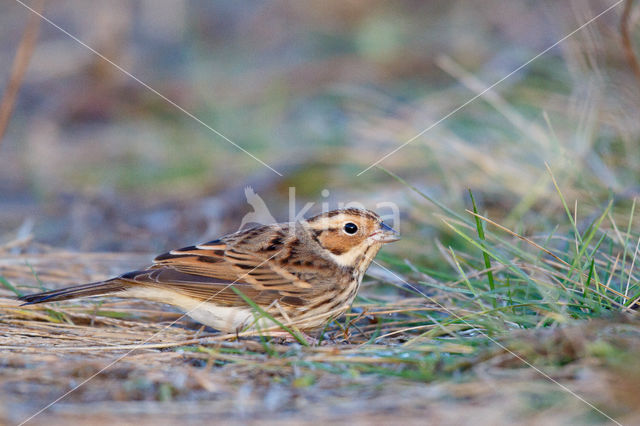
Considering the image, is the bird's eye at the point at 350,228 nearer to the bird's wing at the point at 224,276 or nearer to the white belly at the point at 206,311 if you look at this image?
the bird's wing at the point at 224,276

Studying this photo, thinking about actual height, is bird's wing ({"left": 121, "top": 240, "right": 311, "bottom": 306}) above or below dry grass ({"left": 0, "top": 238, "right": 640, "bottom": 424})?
above

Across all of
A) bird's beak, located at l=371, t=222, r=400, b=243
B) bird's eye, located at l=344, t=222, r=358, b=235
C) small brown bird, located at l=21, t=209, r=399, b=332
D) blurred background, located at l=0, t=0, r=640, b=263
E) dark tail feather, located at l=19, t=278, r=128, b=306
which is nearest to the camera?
dark tail feather, located at l=19, t=278, r=128, b=306

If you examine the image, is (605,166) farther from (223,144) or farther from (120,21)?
(120,21)

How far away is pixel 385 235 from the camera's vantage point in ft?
16.2

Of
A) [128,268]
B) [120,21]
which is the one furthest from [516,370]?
[120,21]

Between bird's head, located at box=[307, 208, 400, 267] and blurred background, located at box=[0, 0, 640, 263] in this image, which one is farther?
blurred background, located at box=[0, 0, 640, 263]

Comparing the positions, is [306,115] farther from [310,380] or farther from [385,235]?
[310,380]

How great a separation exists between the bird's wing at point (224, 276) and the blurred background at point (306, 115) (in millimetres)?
1589

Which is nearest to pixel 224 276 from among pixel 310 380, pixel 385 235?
pixel 385 235

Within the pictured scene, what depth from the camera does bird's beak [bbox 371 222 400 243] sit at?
4885mm

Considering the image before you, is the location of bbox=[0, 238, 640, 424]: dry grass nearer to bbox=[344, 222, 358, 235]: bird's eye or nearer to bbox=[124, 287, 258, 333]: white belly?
bbox=[124, 287, 258, 333]: white belly

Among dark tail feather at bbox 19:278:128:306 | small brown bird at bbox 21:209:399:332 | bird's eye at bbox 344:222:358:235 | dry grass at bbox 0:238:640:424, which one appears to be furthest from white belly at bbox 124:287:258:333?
bird's eye at bbox 344:222:358:235

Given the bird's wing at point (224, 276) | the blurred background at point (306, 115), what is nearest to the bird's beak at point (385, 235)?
the bird's wing at point (224, 276)

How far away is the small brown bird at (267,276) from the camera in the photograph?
Result: 4.39 metres
